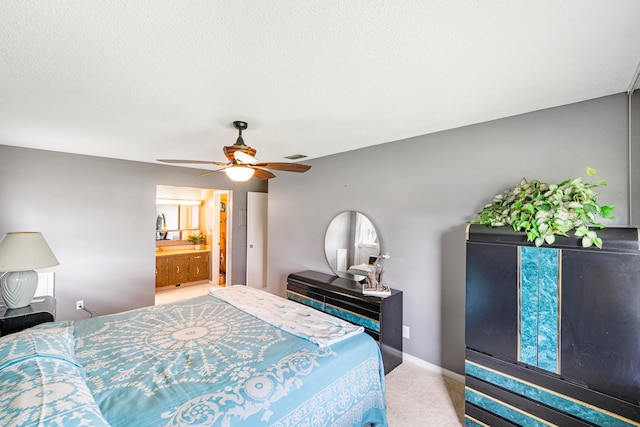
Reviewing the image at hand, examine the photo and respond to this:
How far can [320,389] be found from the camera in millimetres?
1585

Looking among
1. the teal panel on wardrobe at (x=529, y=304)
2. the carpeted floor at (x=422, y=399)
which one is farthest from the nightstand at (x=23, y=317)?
the teal panel on wardrobe at (x=529, y=304)

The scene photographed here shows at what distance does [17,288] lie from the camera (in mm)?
2572

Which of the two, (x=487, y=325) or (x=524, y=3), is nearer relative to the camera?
(x=524, y=3)

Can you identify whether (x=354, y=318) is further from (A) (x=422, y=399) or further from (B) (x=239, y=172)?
(B) (x=239, y=172)

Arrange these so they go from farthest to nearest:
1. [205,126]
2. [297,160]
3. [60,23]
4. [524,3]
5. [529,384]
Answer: [297,160]
[205,126]
[529,384]
[60,23]
[524,3]

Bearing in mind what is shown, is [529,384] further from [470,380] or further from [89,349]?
[89,349]

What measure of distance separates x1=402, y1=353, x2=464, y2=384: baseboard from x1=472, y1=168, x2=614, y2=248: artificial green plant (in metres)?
1.65

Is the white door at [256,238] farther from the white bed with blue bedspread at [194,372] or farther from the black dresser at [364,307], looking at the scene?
the white bed with blue bedspread at [194,372]

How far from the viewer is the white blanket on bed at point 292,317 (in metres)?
1.98

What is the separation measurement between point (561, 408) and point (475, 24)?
Answer: 85.7 inches

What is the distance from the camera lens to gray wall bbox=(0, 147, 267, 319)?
343 cm

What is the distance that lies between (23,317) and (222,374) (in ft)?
7.48

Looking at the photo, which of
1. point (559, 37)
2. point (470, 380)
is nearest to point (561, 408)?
point (470, 380)

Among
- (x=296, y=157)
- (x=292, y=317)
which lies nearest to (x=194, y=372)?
(x=292, y=317)
